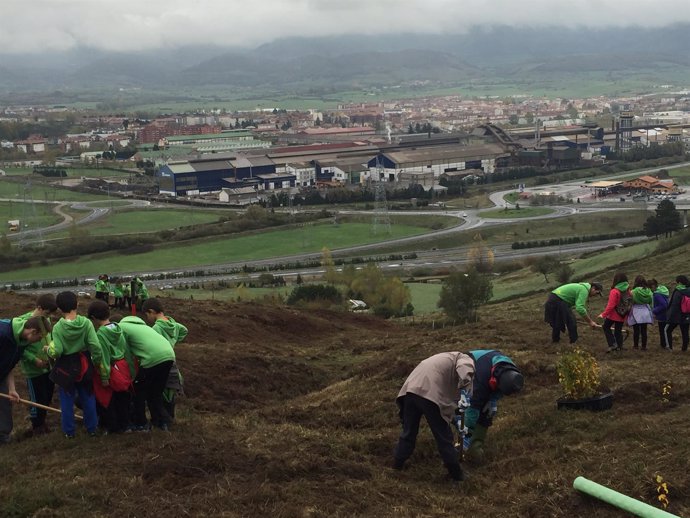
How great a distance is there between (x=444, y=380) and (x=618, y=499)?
5.07 feet

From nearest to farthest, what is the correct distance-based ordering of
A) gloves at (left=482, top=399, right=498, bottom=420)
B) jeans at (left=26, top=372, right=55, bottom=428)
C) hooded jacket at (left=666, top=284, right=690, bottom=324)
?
gloves at (left=482, top=399, right=498, bottom=420) < jeans at (left=26, top=372, right=55, bottom=428) < hooded jacket at (left=666, top=284, right=690, bottom=324)

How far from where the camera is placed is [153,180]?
94.9 m

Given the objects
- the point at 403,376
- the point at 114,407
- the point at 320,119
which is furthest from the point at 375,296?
the point at 320,119

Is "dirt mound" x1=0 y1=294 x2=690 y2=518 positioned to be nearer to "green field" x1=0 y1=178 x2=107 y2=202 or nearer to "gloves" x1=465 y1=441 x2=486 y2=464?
"gloves" x1=465 y1=441 x2=486 y2=464

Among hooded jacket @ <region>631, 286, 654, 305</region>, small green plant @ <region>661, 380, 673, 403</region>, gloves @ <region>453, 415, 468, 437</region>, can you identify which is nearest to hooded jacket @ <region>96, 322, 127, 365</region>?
gloves @ <region>453, 415, 468, 437</region>

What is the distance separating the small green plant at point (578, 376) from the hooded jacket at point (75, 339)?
4193 mm

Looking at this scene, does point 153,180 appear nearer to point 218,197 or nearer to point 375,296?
point 218,197

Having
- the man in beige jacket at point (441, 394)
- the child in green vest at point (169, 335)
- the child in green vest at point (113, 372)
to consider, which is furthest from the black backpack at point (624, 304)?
the child in green vest at point (113, 372)

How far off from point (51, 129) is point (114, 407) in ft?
516

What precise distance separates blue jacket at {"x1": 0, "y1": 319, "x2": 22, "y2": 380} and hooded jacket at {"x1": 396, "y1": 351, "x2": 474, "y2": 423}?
3517 mm

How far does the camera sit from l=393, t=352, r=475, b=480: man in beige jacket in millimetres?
6492

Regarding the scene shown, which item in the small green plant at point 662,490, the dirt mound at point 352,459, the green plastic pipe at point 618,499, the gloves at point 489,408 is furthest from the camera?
the gloves at point 489,408

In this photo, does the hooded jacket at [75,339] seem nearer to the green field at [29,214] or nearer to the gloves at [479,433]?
the gloves at [479,433]

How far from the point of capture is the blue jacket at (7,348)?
24.6 feet
